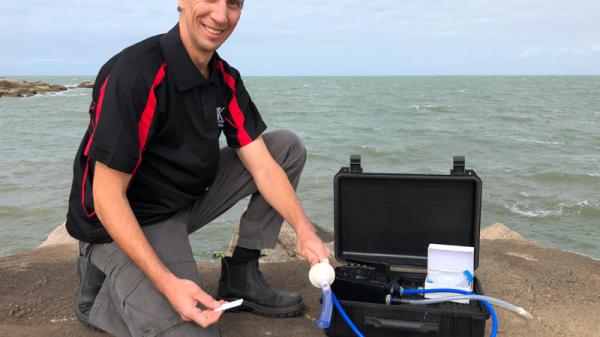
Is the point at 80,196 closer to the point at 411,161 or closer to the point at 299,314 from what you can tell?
the point at 299,314

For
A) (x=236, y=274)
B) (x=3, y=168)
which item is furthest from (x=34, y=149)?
(x=236, y=274)

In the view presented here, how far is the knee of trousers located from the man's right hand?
1.05 meters

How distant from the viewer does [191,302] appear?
6.49 feet

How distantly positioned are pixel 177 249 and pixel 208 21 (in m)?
1.01

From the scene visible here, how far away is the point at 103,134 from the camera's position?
6.70ft

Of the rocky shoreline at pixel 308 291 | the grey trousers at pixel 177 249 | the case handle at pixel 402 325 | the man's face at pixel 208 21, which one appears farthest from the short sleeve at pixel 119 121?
the case handle at pixel 402 325

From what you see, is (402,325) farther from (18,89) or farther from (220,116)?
(18,89)

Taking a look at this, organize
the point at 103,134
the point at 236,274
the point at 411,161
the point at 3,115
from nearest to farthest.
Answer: the point at 103,134 < the point at 236,274 < the point at 411,161 < the point at 3,115

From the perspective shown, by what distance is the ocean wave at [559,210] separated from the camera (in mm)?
8719

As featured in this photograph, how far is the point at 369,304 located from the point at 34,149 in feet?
51.7

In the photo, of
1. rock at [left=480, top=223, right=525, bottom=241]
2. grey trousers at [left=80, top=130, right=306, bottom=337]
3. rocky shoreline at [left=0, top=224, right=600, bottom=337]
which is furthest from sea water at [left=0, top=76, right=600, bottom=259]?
grey trousers at [left=80, top=130, right=306, bottom=337]

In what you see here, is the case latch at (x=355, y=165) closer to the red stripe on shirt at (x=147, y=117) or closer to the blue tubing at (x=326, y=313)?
the blue tubing at (x=326, y=313)

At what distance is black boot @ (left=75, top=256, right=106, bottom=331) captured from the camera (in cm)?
268

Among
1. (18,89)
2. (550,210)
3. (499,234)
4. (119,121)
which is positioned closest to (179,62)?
(119,121)
